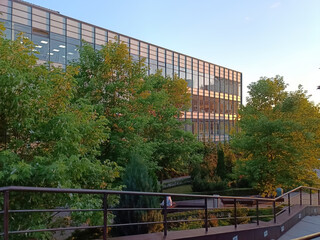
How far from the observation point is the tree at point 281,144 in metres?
18.0

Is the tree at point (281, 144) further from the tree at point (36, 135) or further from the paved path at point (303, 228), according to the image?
the tree at point (36, 135)

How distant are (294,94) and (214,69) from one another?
45199 mm

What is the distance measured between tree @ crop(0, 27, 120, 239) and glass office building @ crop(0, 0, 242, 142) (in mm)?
9183

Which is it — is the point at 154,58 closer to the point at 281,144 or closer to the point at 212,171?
the point at 212,171

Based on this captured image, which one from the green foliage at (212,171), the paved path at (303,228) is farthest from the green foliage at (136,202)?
the green foliage at (212,171)

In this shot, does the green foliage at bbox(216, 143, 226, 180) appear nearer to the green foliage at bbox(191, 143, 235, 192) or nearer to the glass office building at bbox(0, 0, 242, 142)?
the green foliage at bbox(191, 143, 235, 192)

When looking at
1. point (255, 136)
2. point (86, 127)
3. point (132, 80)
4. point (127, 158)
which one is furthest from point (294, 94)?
point (86, 127)

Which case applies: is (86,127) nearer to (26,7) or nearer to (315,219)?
(315,219)

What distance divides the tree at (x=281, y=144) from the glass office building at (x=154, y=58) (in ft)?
25.0

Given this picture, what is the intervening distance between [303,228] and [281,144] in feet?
24.7

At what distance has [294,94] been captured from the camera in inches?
797

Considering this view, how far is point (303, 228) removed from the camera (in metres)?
11.0

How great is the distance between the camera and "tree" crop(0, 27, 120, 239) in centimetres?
638

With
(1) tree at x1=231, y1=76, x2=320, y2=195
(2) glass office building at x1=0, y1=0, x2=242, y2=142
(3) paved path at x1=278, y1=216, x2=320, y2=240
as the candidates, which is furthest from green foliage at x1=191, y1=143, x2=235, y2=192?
(3) paved path at x1=278, y1=216, x2=320, y2=240
